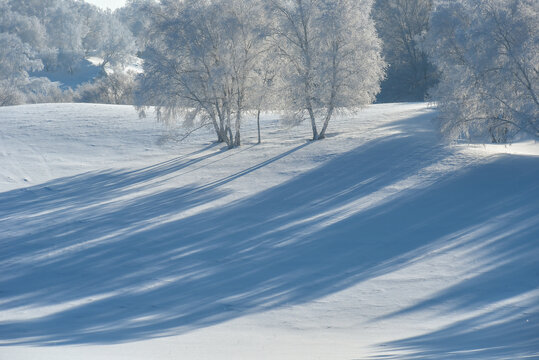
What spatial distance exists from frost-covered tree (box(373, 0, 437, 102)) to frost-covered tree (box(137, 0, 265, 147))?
937 inches

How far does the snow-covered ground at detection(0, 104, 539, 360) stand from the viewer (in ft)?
28.9

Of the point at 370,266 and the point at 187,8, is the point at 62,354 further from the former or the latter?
the point at 187,8

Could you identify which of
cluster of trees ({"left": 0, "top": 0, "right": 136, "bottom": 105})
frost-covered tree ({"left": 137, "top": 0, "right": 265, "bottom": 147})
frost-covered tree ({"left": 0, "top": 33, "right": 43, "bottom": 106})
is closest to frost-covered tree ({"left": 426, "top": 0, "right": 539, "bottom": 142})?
frost-covered tree ({"left": 137, "top": 0, "right": 265, "bottom": 147})

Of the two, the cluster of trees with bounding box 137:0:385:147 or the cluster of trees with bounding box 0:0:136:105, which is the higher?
the cluster of trees with bounding box 0:0:136:105

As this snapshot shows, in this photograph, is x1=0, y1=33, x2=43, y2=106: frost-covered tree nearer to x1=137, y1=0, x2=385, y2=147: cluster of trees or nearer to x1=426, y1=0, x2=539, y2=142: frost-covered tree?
x1=137, y1=0, x2=385, y2=147: cluster of trees

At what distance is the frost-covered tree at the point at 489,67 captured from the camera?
1623cm

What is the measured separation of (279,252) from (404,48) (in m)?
36.8

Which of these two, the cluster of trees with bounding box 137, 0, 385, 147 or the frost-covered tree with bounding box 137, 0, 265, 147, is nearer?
the cluster of trees with bounding box 137, 0, 385, 147

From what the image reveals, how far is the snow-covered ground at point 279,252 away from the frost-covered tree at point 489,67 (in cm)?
141

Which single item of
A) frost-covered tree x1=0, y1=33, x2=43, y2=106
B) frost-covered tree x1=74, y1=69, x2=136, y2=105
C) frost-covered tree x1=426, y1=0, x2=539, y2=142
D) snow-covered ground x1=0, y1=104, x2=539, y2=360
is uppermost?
frost-covered tree x1=0, y1=33, x2=43, y2=106

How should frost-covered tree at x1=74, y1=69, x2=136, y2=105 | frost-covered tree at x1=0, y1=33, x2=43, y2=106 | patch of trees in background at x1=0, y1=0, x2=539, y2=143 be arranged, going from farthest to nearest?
frost-covered tree at x1=0, y1=33, x2=43, y2=106, frost-covered tree at x1=74, y1=69, x2=136, y2=105, patch of trees in background at x1=0, y1=0, x2=539, y2=143

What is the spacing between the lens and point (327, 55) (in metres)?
21.9

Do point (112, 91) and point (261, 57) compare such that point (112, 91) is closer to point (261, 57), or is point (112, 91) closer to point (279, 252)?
point (261, 57)

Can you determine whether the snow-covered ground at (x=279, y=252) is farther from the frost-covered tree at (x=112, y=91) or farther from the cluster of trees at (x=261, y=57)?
the frost-covered tree at (x=112, y=91)
